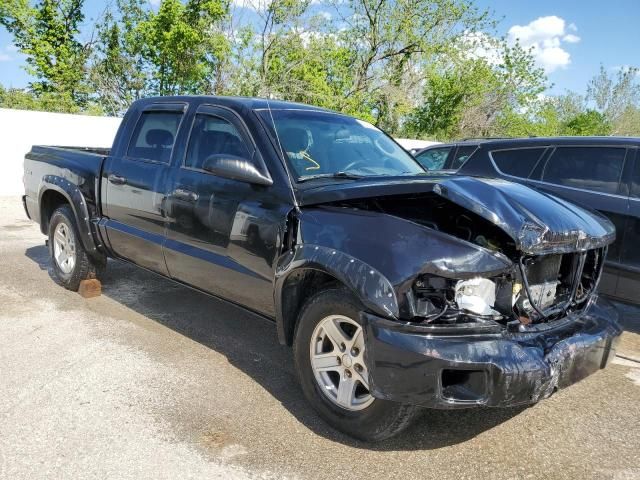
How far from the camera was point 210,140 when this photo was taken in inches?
157

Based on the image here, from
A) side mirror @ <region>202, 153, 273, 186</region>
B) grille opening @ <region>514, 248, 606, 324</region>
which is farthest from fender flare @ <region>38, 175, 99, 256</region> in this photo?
grille opening @ <region>514, 248, 606, 324</region>

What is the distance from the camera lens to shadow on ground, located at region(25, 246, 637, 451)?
306 centimetres

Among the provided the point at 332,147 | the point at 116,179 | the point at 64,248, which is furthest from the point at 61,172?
the point at 332,147

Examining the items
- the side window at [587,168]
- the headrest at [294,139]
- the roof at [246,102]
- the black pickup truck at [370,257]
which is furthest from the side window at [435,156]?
the headrest at [294,139]

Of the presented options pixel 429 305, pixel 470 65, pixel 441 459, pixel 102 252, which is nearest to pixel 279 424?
pixel 441 459

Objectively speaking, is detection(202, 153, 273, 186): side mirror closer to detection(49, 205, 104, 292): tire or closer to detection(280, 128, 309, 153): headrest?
detection(280, 128, 309, 153): headrest

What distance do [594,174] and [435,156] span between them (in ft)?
9.06

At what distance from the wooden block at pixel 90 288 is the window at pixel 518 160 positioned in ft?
14.4

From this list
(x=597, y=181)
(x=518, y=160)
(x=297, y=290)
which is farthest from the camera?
(x=518, y=160)

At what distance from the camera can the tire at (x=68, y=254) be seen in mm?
5340

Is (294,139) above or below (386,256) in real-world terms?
above

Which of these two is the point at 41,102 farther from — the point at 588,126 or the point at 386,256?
the point at 588,126

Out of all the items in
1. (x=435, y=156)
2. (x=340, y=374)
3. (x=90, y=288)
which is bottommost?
(x=90, y=288)

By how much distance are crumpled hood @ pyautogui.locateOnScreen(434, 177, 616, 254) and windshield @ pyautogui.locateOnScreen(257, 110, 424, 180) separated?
875 millimetres
